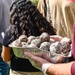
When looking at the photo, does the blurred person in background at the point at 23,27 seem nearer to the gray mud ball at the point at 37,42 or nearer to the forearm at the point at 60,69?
the gray mud ball at the point at 37,42

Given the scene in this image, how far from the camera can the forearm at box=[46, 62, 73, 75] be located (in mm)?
2102

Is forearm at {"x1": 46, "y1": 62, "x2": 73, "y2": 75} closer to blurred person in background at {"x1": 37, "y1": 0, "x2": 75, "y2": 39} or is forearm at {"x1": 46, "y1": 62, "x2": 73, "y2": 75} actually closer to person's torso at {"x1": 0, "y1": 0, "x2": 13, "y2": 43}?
blurred person in background at {"x1": 37, "y1": 0, "x2": 75, "y2": 39}

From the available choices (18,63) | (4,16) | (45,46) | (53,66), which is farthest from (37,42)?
(4,16)

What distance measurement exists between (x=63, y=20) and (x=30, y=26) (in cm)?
101

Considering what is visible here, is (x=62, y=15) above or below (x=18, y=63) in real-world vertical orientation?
above

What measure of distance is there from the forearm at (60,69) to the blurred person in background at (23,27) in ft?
2.86

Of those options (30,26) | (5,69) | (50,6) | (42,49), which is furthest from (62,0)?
(42,49)

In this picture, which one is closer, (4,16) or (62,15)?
(62,15)

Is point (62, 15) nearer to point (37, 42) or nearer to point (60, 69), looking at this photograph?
point (37, 42)

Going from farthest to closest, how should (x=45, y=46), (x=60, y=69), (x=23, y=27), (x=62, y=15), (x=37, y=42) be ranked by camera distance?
1. (x=62, y=15)
2. (x=23, y=27)
3. (x=37, y=42)
4. (x=45, y=46)
5. (x=60, y=69)

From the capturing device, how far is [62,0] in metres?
3.99

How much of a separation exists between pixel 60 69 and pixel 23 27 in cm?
103

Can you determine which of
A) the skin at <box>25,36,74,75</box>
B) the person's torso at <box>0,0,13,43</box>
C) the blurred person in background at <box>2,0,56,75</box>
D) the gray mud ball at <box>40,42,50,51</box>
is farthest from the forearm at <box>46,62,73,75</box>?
the person's torso at <box>0,0,13,43</box>

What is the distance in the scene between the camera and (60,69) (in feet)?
7.06
